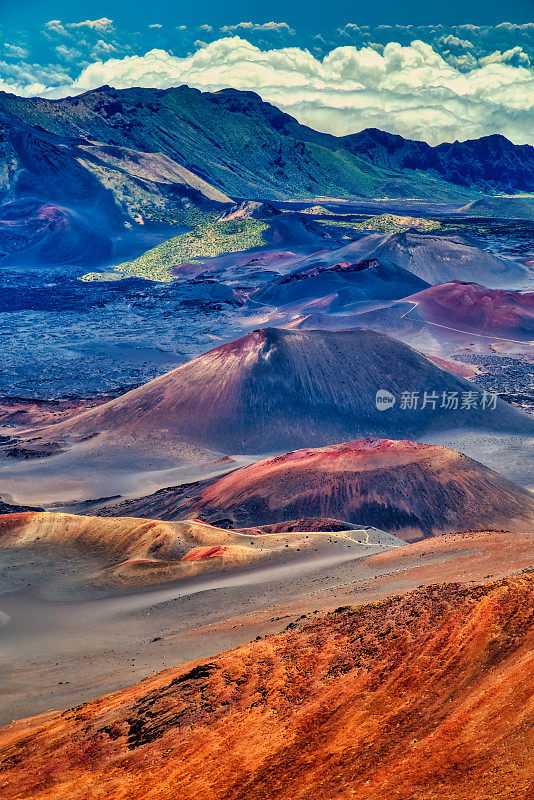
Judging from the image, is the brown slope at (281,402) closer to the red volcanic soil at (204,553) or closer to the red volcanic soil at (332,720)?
the red volcanic soil at (204,553)

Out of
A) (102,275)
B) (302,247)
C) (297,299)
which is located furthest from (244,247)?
(297,299)

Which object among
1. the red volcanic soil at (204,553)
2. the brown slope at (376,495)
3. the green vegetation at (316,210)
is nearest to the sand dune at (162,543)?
the red volcanic soil at (204,553)

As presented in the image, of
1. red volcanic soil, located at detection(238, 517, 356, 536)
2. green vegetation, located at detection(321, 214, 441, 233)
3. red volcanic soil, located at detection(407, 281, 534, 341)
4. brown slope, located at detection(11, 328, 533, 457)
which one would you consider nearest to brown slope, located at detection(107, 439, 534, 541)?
red volcanic soil, located at detection(238, 517, 356, 536)

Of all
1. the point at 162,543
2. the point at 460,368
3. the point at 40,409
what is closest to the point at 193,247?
the point at 460,368

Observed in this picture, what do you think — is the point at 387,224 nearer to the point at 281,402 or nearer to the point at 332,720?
the point at 281,402

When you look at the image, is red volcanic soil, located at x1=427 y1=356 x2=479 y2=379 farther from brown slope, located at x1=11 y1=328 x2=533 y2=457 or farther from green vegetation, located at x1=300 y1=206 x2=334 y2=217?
green vegetation, located at x1=300 y1=206 x2=334 y2=217

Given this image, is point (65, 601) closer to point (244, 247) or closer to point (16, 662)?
point (16, 662)
